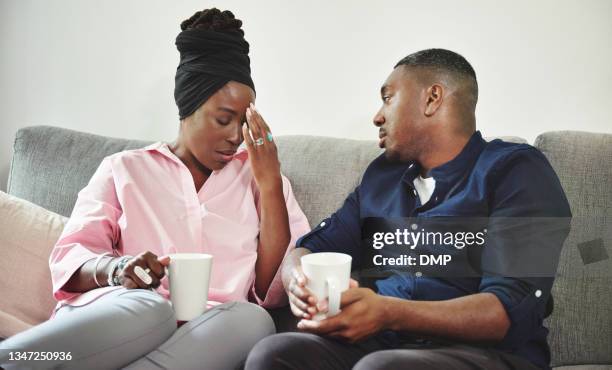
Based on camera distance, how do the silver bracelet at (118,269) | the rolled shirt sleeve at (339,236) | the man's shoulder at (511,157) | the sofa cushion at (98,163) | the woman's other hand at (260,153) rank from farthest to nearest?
the sofa cushion at (98,163)
the woman's other hand at (260,153)
the rolled shirt sleeve at (339,236)
the silver bracelet at (118,269)
the man's shoulder at (511,157)

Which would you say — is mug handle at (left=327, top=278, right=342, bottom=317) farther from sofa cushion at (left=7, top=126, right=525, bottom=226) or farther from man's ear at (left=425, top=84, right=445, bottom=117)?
sofa cushion at (left=7, top=126, right=525, bottom=226)

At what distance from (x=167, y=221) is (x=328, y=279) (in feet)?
2.15

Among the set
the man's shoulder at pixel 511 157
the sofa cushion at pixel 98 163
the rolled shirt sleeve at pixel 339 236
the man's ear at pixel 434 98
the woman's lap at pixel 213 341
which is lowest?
the woman's lap at pixel 213 341

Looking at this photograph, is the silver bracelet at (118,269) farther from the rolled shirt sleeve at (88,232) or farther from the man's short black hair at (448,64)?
the man's short black hair at (448,64)

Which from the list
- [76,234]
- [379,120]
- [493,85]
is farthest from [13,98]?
[493,85]

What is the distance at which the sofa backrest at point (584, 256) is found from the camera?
1.39m

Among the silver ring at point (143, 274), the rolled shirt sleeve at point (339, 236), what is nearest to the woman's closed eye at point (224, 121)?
the rolled shirt sleeve at point (339, 236)

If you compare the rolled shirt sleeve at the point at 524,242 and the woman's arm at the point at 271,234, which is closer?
the rolled shirt sleeve at the point at 524,242

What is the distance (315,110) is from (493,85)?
0.56 meters

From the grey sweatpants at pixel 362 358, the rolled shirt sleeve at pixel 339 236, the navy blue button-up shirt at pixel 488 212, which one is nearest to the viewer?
the grey sweatpants at pixel 362 358

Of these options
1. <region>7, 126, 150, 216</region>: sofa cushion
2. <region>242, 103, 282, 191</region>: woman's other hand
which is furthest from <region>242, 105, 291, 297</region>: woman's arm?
<region>7, 126, 150, 216</region>: sofa cushion

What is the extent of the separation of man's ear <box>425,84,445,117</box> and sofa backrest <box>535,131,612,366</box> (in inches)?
13.7

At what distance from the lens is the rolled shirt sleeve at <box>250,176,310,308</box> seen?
150cm

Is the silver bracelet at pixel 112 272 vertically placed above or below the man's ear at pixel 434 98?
below
